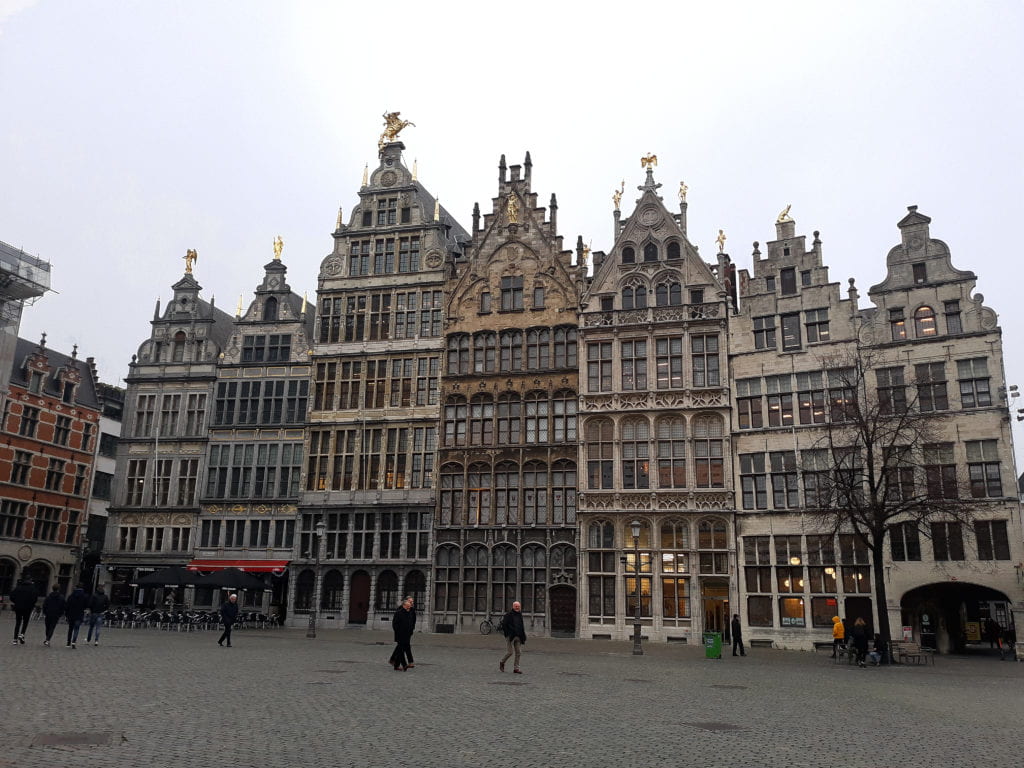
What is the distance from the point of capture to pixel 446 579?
143 feet

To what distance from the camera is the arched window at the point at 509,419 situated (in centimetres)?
4438

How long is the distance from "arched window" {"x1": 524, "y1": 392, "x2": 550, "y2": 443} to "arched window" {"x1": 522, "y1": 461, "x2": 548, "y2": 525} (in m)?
1.41

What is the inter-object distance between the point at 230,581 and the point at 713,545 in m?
22.3

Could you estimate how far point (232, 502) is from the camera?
47.8m

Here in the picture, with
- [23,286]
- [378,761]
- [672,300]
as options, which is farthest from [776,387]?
[23,286]

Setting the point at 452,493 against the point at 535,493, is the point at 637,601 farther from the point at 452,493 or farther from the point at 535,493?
the point at 452,493

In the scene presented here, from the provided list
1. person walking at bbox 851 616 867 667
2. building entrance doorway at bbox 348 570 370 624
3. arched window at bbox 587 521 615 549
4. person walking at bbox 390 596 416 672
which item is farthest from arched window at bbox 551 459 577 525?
person walking at bbox 390 596 416 672

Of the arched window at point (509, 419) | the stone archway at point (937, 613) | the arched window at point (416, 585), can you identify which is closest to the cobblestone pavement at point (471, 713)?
the stone archway at point (937, 613)

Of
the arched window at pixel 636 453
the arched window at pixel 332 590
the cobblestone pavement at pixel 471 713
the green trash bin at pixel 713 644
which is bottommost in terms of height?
the cobblestone pavement at pixel 471 713

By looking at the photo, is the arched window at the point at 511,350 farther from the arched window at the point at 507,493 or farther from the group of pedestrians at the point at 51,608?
the group of pedestrians at the point at 51,608

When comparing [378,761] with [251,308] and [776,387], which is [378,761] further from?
[251,308]

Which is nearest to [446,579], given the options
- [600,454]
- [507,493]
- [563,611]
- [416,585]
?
[416,585]

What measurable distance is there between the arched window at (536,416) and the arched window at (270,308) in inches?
673

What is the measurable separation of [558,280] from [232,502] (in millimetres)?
22345
